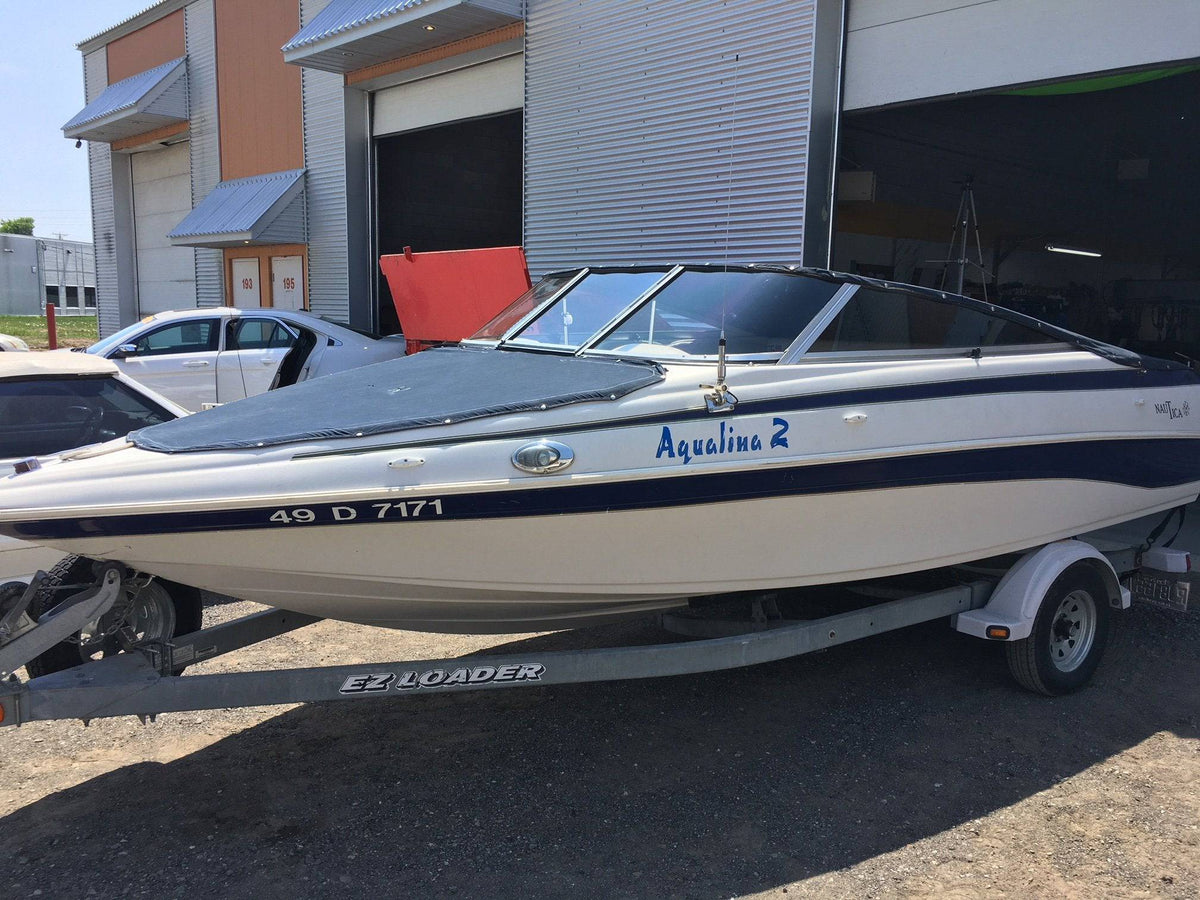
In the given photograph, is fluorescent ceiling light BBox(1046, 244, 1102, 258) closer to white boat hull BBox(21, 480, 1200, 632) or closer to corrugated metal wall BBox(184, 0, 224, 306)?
white boat hull BBox(21, 480, 1200, 632)

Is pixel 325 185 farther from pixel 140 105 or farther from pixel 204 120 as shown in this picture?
pixel 140 105

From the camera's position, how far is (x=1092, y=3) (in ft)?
20.8

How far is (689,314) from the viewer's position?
3.92 m

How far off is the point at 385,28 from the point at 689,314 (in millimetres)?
8773

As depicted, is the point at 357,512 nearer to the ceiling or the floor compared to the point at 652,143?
nearer to the floor

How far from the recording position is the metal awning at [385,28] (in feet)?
33.8

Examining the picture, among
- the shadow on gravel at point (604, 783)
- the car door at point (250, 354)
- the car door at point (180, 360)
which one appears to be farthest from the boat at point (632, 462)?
the car door at point (180, 360)

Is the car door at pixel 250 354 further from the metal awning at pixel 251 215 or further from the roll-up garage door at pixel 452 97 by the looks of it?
the metal awning at pixel 251 215

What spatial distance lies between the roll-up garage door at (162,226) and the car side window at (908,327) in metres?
16.7

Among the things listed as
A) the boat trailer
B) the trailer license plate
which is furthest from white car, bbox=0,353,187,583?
the trailer license plate

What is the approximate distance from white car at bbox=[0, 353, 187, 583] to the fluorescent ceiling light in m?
15.4

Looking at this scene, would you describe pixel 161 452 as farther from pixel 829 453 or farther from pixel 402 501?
pixel 829 453

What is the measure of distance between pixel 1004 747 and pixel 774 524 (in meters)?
1.53

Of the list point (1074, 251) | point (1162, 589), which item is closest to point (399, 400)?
point (1162, 589)
